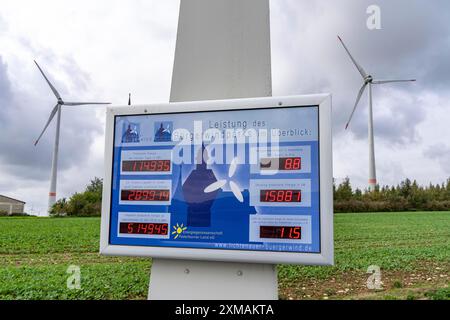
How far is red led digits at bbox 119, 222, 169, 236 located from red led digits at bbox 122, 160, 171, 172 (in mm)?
392

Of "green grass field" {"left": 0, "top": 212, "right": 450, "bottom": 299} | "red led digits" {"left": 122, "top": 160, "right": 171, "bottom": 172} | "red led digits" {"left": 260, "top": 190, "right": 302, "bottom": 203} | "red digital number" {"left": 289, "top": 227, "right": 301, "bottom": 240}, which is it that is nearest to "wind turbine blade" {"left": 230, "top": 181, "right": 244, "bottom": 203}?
"red led digits" {"left": 260, "top": 190, "right": 302, "bottom": 203}

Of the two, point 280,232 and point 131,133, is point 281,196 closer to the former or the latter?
point 280,232

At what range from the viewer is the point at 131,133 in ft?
9.41

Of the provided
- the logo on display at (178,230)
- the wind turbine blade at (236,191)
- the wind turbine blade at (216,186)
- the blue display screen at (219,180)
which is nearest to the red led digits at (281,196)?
the blue display screen at (219,180)

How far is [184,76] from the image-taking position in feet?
A: 10.1

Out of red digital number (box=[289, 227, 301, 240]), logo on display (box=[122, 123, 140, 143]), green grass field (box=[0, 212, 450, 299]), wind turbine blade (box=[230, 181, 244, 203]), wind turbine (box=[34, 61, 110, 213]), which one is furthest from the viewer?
wind turbine (box=[34, 61, 110, 213])

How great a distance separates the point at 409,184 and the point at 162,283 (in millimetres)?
15527

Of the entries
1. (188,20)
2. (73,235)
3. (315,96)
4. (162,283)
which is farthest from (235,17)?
(73,235)

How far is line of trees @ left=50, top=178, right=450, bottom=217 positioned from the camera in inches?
531

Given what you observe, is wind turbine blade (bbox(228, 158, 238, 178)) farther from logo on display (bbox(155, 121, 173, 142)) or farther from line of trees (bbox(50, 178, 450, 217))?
line of trees (bbox(50, 178, 450, 217))

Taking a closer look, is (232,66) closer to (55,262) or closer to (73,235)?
(55,262)

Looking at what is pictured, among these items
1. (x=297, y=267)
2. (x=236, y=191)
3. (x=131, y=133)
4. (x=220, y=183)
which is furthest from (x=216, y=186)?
(x=297, y=267)

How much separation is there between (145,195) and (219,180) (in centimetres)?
58

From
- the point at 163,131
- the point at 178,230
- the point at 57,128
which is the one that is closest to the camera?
the point at 178,230
